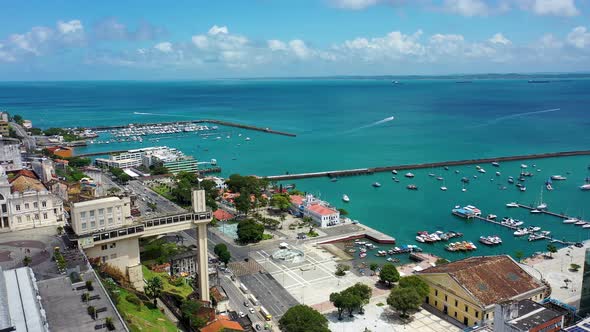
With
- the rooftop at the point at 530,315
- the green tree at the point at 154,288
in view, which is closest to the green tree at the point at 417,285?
the rooftop at the point at 530,315

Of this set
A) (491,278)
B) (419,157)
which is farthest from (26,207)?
(419,157)

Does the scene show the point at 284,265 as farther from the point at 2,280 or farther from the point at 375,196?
the point at 375,196

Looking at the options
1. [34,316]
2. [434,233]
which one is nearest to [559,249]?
[434,233]

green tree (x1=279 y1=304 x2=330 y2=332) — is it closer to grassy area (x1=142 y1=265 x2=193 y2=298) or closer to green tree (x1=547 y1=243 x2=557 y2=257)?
grassy area (x1=142 y1=265 x2=193 y2=298)

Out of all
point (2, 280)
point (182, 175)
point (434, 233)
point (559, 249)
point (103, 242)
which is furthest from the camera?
point (182, 175)

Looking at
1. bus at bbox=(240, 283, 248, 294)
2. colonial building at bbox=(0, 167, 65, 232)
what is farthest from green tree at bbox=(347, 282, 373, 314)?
colonial building at bbox=(0, 167, 65, 232)

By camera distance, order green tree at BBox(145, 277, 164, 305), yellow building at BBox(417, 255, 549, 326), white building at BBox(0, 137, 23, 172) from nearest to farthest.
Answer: green tree at BBox(145, 277, 164, 305)
yellow building at BBox(417, 255, 549, 326)
white building at BBox(0, 137, 23, 172)
